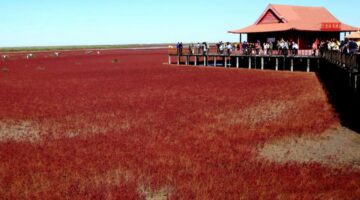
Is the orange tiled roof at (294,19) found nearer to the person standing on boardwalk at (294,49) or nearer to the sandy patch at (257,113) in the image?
the person standing on boardwalk at (294,49)

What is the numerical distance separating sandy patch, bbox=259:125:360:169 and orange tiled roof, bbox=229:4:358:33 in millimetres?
24457

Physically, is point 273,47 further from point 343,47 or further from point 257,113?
point 257,113

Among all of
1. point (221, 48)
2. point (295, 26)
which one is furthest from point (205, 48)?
point (295, 26)

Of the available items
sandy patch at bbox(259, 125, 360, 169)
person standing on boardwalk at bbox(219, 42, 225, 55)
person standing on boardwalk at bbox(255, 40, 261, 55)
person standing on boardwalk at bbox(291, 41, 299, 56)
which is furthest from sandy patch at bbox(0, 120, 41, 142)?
person standing on boardwalk at bbox(219, 42, 225, 55)

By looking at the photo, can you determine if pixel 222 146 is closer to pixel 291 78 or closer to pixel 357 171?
pixel 357 171

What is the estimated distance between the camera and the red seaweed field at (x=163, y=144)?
8.88m

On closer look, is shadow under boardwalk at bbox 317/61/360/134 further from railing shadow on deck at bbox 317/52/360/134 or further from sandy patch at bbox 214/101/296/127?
sandy patch at bbox 214/101/296/127

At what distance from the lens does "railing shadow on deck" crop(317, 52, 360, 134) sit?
15.4 meters

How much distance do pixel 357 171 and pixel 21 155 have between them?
29.3 feet

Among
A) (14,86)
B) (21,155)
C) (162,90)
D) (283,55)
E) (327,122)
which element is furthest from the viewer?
(283,55)

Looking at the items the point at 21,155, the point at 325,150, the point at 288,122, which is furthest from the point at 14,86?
the point at 325,150

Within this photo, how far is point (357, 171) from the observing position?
9.77 metres

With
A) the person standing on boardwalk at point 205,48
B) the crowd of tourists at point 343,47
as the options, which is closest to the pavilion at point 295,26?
the person standing on boardwalk at point 205,48

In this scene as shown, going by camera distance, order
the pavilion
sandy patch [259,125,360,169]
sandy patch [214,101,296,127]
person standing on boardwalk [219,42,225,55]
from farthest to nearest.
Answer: person standing on boardwalk [219,42,225,55] < the pavilion < sandy patch [214,101,296,127] < sandy patch [259,125,360,169]
